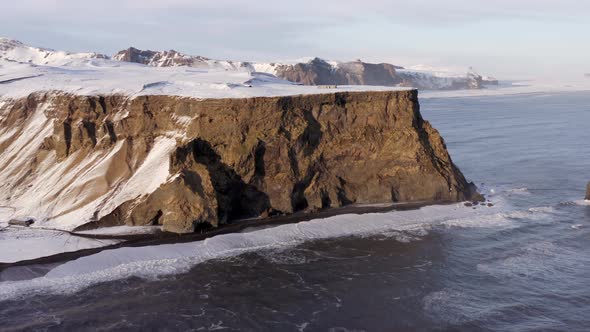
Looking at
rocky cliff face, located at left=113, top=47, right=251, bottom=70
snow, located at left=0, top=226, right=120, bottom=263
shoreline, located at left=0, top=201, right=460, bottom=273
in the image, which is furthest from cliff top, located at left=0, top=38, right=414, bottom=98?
rocky cliff face, located at left=113, top=47, right=251, bottom=70

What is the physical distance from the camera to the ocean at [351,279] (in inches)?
1193

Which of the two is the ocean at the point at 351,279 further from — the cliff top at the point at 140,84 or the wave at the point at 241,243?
the cliff top at the point at 140,84

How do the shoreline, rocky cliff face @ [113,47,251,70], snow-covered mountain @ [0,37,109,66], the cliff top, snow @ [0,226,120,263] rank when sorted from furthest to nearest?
rocky cliff face @ [113,47,251,70] → snow-covered mountain @ [0,37,109,66] → the cliff top → snow @ [0,226,120,263] → the shoreline

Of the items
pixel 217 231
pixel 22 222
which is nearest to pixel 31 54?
pixel 22 222

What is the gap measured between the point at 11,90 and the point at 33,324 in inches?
1443

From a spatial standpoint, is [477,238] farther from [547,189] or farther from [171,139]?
[171,139]

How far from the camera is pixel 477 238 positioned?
43.4 m

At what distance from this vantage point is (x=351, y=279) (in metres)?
35.8

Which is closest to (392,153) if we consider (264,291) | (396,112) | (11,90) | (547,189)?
(396,112)

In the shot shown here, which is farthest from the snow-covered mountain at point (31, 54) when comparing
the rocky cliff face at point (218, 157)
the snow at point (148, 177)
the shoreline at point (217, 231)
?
the shoreline at point (217, 231)

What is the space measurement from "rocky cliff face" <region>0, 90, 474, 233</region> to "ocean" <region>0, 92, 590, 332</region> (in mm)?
4290

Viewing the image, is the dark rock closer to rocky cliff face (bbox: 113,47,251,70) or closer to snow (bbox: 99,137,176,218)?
snow (bbox: 99,137,176,218)

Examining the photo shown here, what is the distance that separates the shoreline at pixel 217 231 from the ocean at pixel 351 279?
4.28 ft

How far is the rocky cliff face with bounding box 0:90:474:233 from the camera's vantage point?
46594 millimetres
